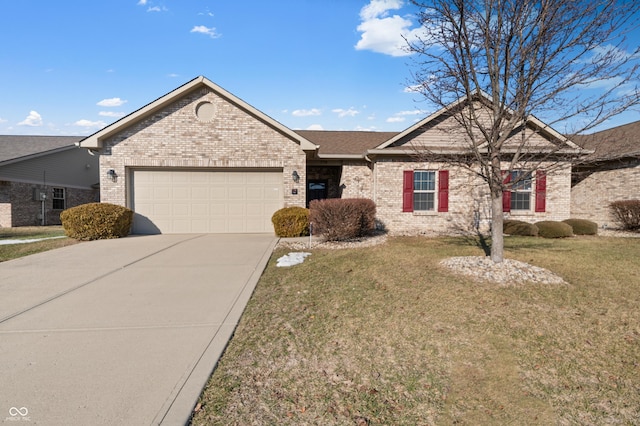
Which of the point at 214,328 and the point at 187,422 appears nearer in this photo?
the point at 187,422

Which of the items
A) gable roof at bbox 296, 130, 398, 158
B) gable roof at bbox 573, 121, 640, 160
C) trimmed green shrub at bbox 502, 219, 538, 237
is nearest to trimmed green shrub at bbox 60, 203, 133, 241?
gable roof at bbox 296, 130, 398, 158

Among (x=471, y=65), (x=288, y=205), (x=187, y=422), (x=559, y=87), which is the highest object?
(x=471, y=65)

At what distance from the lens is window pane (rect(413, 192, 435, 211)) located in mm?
13344

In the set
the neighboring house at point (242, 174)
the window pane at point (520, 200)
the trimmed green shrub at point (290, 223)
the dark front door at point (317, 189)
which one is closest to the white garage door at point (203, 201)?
the neighboring house at point (242, 174)

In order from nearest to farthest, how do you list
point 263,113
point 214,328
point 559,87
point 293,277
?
point 214,328
point 559,87
point 293,277
point 263,113

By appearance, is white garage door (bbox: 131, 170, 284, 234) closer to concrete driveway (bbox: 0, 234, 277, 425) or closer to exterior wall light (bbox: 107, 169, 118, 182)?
exterior wall light (bbox: 107, 169, 118, 182)

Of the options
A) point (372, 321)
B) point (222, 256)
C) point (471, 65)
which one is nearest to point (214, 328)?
point (372, 321)

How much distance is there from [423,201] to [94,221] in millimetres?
12403

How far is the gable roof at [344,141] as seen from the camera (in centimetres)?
1456

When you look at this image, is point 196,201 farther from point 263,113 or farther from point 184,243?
point 263,113

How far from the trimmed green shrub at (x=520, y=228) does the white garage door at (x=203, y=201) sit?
902cm

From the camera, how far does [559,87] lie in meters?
6.04

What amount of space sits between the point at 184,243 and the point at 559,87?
10547 mm

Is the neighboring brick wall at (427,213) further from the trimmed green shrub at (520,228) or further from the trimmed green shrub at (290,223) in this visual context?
the trimmed green shrub at (290,223)
